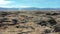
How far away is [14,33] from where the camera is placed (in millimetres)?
16969

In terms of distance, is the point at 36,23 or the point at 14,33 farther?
the point at 36,23

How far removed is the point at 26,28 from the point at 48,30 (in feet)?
7.07

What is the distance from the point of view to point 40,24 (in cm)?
2011

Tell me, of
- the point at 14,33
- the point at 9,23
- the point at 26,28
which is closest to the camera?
the point at 14,33

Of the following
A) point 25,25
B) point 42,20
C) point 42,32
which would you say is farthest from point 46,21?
point 42,32

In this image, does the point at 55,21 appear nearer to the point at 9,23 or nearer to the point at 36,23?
the point at 36,23

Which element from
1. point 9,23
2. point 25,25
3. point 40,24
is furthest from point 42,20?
point 9,23

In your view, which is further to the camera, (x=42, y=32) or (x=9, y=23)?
(x=9, y=23)

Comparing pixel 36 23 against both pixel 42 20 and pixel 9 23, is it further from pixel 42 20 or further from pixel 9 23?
pixel 9 23

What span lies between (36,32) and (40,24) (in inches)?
111

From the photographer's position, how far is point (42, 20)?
66.7 feet

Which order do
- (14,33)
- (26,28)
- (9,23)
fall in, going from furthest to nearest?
(9,23) < (26,28) < (14,33)

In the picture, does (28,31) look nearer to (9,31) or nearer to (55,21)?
(9,31)

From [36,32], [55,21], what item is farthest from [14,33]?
[55,21]
